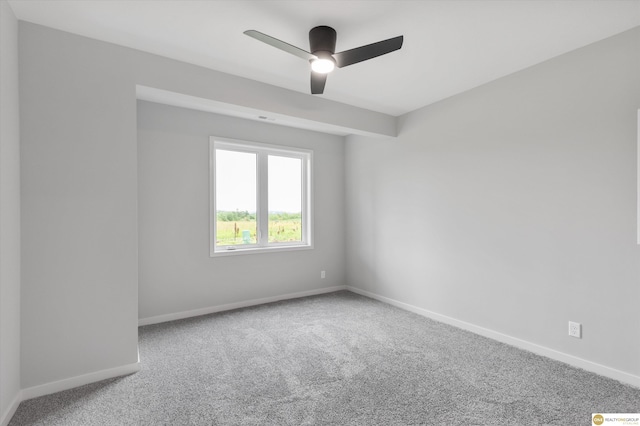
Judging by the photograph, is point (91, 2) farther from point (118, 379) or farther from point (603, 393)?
point (603, 393)

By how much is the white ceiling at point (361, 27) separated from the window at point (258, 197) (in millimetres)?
1488

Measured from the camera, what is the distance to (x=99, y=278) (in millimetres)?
2393

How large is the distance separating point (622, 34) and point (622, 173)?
103cm

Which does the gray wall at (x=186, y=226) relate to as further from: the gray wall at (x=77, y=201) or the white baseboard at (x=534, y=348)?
the white baseboard at (x=534, y=348)

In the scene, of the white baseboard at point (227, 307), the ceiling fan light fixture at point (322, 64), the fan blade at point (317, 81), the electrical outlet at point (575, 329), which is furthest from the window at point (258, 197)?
the electrical outlet at point (575, 329)

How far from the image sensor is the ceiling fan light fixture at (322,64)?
2.24 m

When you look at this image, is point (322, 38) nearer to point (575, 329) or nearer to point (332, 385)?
point (332, 385)

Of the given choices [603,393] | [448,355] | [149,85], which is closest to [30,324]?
[149,85]

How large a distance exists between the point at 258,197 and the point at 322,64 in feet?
8.25

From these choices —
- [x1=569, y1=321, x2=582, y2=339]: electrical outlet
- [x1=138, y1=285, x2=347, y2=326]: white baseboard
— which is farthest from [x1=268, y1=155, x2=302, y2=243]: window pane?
[x1=569, y1=321, x2=582, y2=339]: electrical outlet

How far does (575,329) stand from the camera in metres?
2.59

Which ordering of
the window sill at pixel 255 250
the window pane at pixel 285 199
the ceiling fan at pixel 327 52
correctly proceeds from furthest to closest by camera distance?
the window pane at pixel 285 199 < the window sill at pixel 255 250 < the ceiling fan at pixel 327 52

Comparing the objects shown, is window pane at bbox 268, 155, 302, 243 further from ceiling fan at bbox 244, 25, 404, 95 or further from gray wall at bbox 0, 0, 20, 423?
gray wall at bbox 0, 0, 20, 423

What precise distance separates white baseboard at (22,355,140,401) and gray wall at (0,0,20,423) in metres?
0.10
